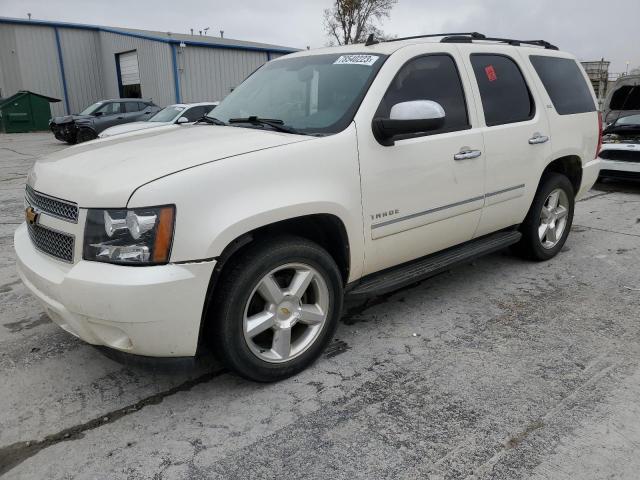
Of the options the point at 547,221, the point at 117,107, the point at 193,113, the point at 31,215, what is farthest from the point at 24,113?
the point at 547,221

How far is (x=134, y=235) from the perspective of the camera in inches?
92.4

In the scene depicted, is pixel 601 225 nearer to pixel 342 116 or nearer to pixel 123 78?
pixel 342 116

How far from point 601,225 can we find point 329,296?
16.0 feet

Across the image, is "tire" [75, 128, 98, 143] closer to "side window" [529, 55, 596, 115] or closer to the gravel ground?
the gravel ground

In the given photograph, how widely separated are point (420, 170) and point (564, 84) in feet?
7.86

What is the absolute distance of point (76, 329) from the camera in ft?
8.47

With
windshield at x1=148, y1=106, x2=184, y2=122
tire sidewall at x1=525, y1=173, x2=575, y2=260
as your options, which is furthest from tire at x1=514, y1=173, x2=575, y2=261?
windshield at x1=148, y1=106, x2=184, y2=122

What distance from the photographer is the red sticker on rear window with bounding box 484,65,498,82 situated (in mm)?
3987

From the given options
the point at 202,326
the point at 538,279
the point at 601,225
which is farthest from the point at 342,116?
the point at 601,225

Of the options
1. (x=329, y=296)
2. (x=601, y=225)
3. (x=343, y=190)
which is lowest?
(x=601, y=225)

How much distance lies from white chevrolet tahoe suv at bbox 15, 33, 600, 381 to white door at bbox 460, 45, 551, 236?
17 millimetres

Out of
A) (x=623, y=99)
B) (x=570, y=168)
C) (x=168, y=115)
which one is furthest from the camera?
(x=168, y=115)

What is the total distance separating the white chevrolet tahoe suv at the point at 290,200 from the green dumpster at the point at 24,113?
956 inches

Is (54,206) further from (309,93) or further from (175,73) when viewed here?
(175,73)
